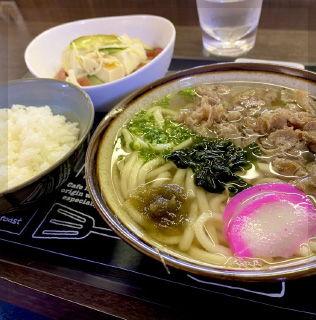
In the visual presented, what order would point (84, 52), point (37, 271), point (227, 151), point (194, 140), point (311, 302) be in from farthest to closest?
point (84, 52)
point (194, 140)
point (227, 151)
point (37, 271)
point (311, 302)

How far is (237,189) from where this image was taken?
150 cm

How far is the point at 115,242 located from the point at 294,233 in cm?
80

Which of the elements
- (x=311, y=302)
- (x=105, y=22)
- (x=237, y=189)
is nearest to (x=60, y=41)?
(x=105, y=22)

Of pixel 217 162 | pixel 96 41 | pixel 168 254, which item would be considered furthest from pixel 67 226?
pixel 96 41

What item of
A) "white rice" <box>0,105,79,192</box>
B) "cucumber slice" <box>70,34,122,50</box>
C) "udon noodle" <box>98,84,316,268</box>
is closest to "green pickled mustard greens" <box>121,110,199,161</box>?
"udon noodle" <box>98,84,316,268</box>

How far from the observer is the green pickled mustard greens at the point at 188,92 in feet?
6.77

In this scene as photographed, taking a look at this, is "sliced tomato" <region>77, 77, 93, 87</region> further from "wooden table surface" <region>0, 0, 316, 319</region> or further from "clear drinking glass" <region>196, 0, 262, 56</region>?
"clear drinking glass" <region>196, 0, 262, 56</region>

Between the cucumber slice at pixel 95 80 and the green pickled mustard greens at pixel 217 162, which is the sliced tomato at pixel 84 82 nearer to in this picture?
the cucumber slice at pixel 95 80

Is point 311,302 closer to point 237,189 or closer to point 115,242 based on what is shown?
point 237,189

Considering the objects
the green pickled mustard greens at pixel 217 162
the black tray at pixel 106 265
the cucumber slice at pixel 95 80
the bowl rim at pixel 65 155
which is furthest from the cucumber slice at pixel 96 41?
the green pickled mustard greens at pixel 217 162

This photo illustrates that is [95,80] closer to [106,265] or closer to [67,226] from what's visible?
[67,226]

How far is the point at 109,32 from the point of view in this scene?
9.32 feet

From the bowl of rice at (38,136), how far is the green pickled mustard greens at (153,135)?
0.27 meters

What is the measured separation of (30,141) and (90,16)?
250cm
